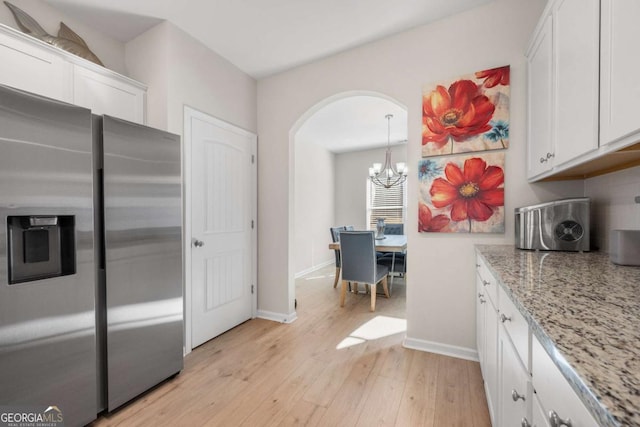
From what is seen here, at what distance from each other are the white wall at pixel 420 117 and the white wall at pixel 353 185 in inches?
141

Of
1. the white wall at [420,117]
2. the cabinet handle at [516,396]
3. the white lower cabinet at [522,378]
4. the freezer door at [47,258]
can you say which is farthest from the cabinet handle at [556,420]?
the freezer door at [47,258]

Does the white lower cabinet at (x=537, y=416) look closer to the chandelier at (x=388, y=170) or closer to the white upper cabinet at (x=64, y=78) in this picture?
the white upper cabinet at (x=64, y=78)

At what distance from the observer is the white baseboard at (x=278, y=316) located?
2973mm

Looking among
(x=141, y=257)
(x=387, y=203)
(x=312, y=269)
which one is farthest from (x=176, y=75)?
(x=387, y=203)

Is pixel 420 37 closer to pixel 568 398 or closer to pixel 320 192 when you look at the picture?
pixel 568 398

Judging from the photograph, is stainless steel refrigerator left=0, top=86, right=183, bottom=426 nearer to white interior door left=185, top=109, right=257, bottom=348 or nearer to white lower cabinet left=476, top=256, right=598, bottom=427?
white interior door left=185, top=109, right=257, bottom=348

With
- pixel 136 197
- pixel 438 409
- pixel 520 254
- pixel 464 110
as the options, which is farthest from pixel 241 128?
pixel 438 409

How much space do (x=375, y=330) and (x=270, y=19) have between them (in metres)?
2.95

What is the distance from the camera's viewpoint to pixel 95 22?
7.21 feet

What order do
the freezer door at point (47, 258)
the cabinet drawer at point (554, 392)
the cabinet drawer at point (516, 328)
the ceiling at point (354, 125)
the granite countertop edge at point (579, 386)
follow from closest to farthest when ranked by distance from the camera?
the granite countertop edge at point (579, 386) → the cabinet drawer at point (554, 392) → the cabinet drawer at point (516, 328) → the freezer door at point (47, 258) → the ceiling at point (354, 125)

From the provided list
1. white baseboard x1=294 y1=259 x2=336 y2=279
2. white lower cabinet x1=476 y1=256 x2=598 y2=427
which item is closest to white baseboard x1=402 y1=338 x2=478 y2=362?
white lower cabinet x1=476 y1=256 x2=598 y2=427

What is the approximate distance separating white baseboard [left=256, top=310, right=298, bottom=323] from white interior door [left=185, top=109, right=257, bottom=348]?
11 centimetres

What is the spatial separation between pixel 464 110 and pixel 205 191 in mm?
2296

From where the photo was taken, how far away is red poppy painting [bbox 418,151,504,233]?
2072mm
